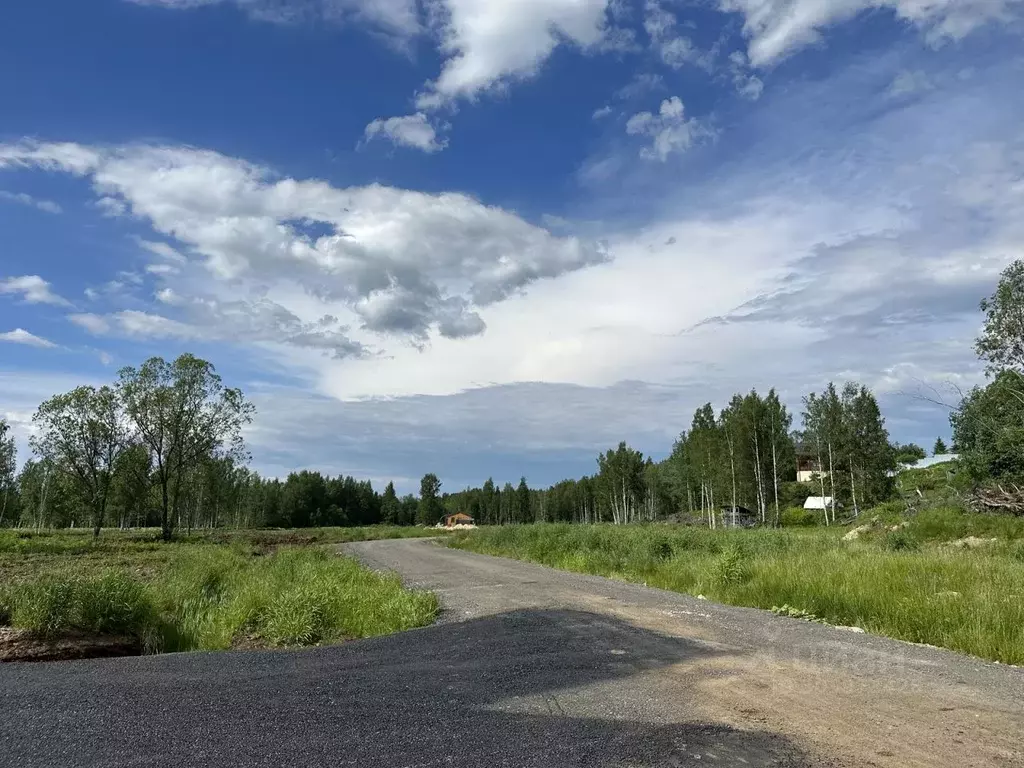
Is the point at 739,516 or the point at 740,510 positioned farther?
the point at 740,510

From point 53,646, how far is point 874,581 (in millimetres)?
13045

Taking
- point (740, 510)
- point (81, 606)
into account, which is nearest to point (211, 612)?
point (81, 606)

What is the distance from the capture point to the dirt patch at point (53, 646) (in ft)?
31.3

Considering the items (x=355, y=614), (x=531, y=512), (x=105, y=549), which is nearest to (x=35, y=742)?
(x=355, y=614)

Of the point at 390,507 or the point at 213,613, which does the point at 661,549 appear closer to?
the point at 213,613

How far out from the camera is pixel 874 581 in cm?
1179

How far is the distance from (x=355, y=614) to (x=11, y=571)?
1787 cm

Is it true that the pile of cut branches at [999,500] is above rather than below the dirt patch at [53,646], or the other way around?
above

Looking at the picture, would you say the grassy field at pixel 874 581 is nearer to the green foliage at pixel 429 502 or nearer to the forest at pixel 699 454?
the forest at pixel 699 454

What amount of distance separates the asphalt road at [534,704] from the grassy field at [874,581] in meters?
0.96

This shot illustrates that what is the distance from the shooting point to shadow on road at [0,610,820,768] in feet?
16.0

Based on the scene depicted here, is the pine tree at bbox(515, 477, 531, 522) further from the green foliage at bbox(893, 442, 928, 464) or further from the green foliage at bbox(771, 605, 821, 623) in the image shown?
the green foliage at bbox(771, 605, 821, 623)

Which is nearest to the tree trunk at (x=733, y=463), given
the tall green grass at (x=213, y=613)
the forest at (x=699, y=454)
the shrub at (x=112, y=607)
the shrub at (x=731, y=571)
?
the forest at (x=699, y=454)

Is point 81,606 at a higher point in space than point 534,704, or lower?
higher
